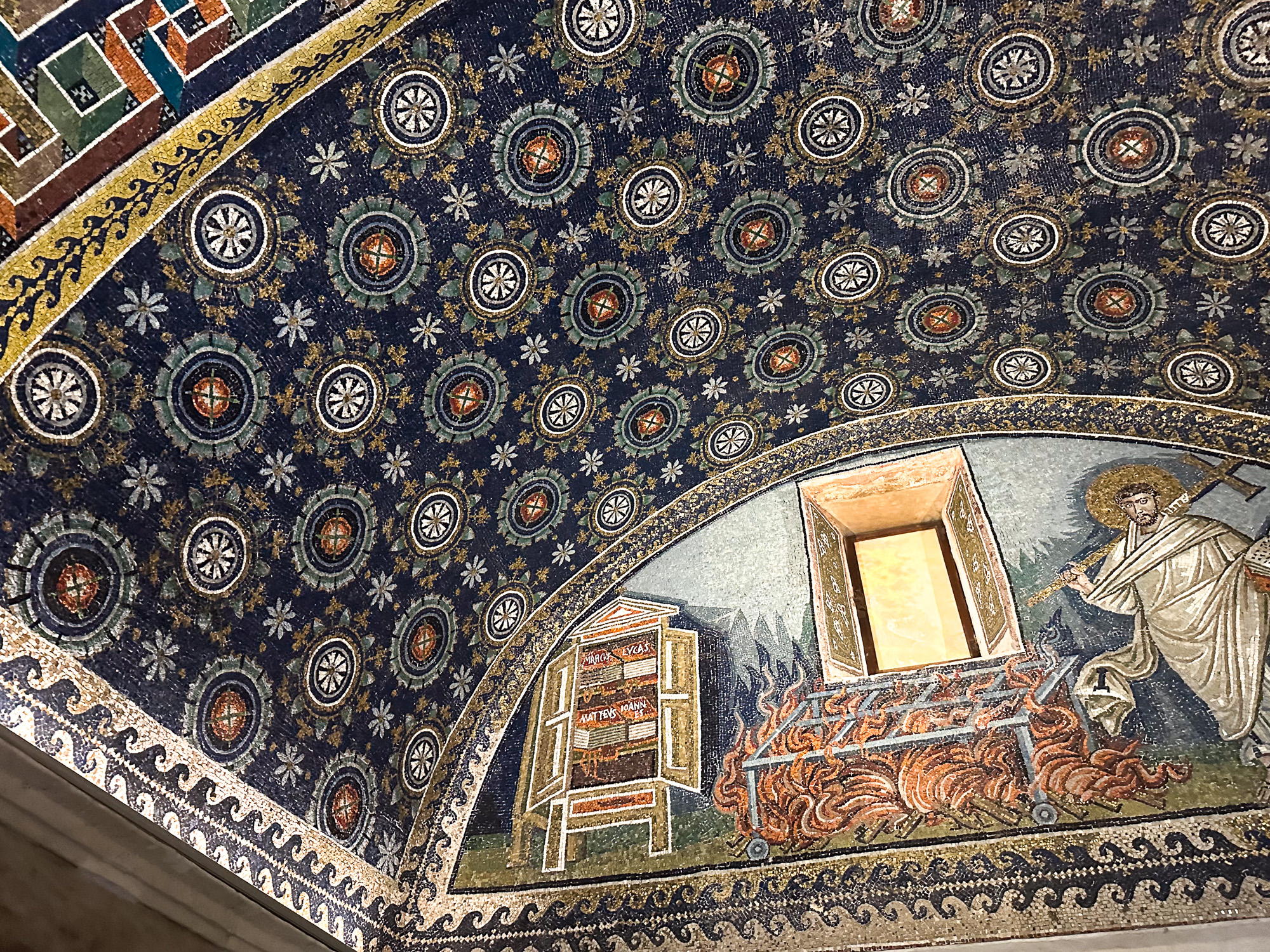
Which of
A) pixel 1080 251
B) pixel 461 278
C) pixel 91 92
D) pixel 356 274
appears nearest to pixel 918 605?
pixel 1080 251

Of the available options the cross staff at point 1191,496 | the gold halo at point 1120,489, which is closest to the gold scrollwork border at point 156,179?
the cross staff at point 1191,496

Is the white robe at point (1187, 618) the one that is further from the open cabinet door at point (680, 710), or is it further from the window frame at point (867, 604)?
the open cabinet door at point (680, 710)

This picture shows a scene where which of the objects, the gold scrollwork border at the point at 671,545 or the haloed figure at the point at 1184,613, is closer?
the gold scrollwork border at the point at 671,545

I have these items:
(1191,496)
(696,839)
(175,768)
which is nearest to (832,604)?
(696,839)

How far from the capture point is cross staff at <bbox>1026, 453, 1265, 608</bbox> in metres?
6.34

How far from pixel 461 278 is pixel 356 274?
26.6 inches

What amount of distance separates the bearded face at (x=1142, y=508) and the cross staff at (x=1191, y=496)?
9 cm

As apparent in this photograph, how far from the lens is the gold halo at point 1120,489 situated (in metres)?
6.52

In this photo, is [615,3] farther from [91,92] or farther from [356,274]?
[91,92]

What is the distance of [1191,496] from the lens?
6.46 m

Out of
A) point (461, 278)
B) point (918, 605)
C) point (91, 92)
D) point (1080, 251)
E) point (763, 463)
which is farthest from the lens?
point (763, 463)

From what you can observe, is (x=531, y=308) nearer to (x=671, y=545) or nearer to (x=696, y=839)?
(x=671, y=545)

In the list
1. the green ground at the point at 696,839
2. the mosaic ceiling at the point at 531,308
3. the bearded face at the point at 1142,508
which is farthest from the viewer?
the bearded face at the point at 1142,508

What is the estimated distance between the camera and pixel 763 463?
770cm
